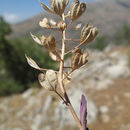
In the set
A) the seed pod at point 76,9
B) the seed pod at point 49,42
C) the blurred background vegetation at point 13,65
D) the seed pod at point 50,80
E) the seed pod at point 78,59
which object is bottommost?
the blurred background vegetation at point 13,65

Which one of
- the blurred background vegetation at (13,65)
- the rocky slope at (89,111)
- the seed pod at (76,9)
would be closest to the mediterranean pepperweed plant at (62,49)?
the seed pod at (76,9)

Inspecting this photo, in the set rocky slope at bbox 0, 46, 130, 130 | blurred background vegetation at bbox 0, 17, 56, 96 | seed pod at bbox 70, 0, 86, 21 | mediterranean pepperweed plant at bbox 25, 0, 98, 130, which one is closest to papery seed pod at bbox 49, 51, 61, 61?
mediterranean pepperweed plant at bbox 25, 0, 98, 130

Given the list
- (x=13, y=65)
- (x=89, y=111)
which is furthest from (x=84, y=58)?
(x=13, y=65)

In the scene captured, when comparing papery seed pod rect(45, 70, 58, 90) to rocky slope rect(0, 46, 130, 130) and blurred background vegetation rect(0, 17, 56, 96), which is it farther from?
blurred background vegetation rect(0, 17, 56, 96)

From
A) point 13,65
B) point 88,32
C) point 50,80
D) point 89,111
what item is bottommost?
point 13,65

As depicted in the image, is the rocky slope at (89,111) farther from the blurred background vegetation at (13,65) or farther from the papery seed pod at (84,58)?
the blurred background vegetation at (13,65)

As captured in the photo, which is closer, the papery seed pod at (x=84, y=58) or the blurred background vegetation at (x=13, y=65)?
the papery seed pod at (x=84, y=58)

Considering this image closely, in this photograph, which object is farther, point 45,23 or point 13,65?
point 13,65

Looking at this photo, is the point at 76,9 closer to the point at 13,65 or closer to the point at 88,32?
the point at 88,32

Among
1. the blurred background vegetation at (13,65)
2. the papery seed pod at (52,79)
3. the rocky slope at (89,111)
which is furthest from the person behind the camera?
the blurred background vegetation at (13,65)
